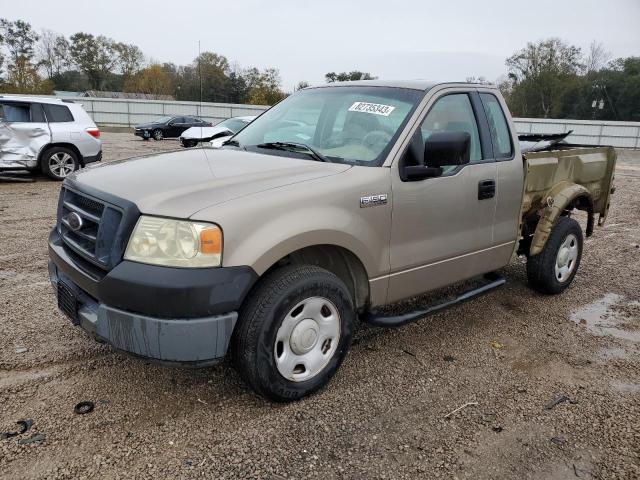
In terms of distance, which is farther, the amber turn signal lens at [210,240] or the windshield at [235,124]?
the windshield at [235,124]

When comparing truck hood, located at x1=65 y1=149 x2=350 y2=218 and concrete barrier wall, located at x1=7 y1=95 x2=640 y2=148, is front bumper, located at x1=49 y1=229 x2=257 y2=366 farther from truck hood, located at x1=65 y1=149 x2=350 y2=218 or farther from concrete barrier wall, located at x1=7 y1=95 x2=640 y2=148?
concrete barrier wall, located at x1=7 y1=95 x2=640 y2=148

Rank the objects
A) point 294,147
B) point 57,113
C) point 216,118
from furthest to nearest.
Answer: point 216,118, point 57,113, point 294,147

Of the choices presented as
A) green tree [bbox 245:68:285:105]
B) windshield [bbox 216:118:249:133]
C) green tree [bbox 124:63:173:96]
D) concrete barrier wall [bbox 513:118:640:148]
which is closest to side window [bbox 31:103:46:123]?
windshield [bbox 216:118:249:133]

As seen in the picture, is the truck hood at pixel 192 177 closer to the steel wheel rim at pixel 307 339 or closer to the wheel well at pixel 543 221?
the steel wheel rim at pixel 307 339

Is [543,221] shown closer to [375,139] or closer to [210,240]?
[375,139]

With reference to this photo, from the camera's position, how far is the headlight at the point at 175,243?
8.28 ft

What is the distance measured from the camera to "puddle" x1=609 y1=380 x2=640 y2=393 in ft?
11.2

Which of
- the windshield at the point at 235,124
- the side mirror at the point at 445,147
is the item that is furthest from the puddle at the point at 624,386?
the windshield at the point at 235,124

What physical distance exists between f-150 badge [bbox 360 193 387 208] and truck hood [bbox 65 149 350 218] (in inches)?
9.0

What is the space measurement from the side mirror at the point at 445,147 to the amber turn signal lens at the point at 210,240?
55.7 inches

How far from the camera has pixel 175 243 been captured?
8.35 feet

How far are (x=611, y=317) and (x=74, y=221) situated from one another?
4427 millimetres

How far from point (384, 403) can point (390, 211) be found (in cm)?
116

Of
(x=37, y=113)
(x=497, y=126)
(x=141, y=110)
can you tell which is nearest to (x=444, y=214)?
(x=497, y=126)
